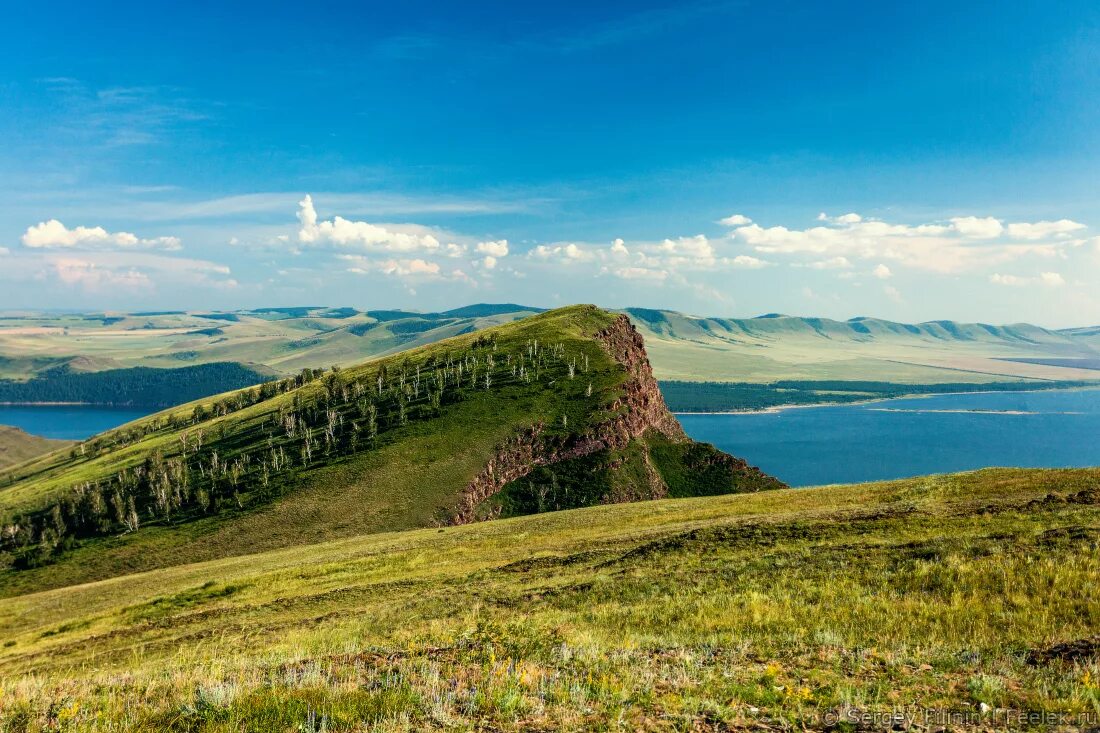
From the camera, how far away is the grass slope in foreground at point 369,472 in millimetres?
121500

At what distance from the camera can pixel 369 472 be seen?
443 ft

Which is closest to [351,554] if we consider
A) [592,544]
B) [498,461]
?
[592,544]

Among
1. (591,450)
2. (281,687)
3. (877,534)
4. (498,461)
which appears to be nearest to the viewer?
(281,687)

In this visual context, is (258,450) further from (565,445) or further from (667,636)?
(667,636)

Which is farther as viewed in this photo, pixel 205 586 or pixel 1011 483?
pixel 205 586

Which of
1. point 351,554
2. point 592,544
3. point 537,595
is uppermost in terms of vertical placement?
point 537,595

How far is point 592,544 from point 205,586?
44.3 meters

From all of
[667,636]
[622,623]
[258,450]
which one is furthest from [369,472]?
[667,636]

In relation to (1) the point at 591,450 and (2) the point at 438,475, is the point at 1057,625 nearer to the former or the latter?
(2) the point at 438,475

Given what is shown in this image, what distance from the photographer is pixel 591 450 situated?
15500 cm

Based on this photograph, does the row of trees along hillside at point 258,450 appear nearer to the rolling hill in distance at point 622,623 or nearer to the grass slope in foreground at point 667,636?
the rolling hill in distance at point 622,623

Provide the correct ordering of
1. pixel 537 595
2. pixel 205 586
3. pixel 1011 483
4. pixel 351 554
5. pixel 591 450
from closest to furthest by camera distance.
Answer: pixel 537 595 < pixel 1011 483 < pixel 205 586 < pixel 351 554 < pixel 591 450

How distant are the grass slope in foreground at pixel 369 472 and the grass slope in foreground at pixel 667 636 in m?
78.9

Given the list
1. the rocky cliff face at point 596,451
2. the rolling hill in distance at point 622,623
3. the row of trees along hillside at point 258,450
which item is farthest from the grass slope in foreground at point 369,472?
the rolling hill in distance at point 622,623
